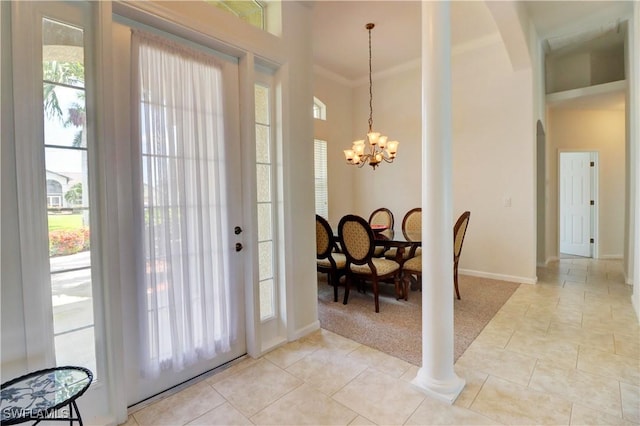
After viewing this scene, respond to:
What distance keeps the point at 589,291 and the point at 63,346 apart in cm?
528

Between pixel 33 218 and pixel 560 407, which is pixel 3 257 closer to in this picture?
pixel 33 218

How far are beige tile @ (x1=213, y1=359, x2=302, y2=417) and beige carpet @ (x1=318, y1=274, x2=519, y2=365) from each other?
31.5 inches

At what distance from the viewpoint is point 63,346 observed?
158cm

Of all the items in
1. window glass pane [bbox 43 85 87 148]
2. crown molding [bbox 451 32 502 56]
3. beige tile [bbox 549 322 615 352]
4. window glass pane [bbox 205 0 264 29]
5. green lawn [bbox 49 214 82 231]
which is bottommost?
beige tile [bbox 549 322 615 352]

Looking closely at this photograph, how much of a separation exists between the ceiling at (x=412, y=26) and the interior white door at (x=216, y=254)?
1.91 meters

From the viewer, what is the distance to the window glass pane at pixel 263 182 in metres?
2.52

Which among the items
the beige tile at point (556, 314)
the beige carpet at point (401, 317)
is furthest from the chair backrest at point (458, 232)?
the beige tile at point (556, 314)

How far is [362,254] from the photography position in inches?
134

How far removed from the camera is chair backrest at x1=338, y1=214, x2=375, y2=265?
3.29 metres

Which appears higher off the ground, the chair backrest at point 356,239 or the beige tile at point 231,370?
the chair backrest at point 356,239

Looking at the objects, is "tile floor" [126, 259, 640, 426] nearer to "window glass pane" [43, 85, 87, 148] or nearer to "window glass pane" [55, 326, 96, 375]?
"window glass pane" [55, 326, 96, 375]

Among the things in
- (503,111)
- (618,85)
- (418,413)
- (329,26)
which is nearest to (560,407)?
(418,413)

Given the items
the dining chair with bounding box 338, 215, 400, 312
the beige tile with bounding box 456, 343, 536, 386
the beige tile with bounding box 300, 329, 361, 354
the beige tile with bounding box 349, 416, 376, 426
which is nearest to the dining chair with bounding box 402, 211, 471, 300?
the dining chair with bounding box 338, 215, 400, 312

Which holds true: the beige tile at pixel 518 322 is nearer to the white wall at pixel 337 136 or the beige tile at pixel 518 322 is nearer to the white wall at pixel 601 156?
the white wall at pixel 337 136
